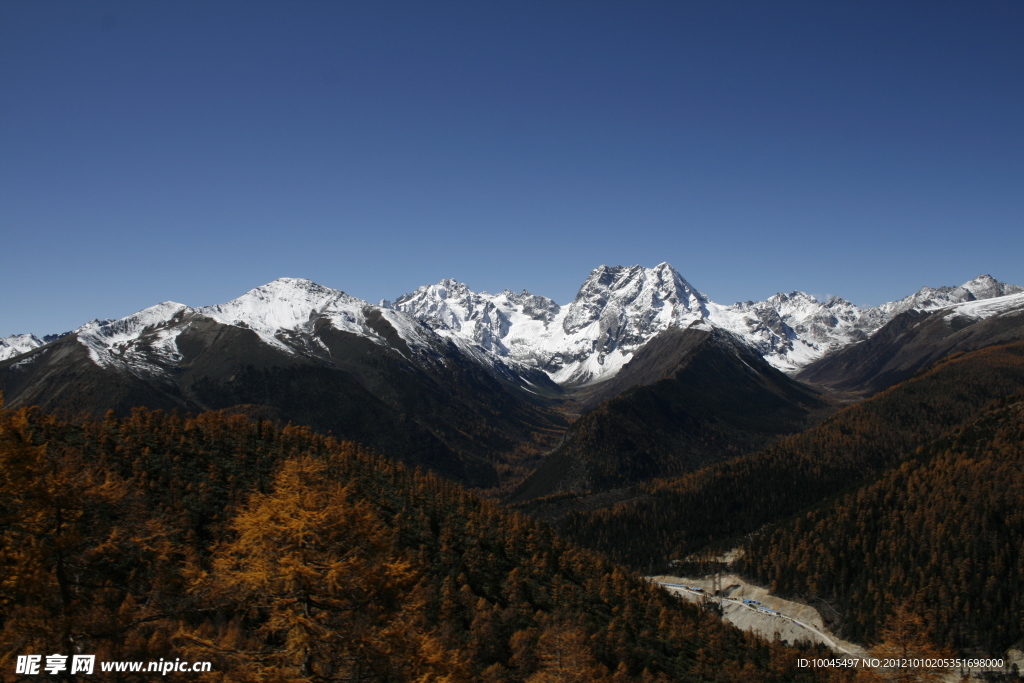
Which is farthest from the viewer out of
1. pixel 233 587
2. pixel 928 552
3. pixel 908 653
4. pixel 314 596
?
pixel 928 552

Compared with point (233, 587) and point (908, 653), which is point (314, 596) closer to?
point (233, 587)

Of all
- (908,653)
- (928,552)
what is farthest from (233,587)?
(928,552)

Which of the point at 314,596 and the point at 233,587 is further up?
the point at 233,587

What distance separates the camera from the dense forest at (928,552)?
439 ft

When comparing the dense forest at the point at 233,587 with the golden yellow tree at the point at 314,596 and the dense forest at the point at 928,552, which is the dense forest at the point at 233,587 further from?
the dense forest at the point at 928,552

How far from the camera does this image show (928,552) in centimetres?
15425

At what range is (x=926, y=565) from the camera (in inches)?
5920

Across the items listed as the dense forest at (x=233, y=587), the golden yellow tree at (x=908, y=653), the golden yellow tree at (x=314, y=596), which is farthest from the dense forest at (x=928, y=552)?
the golden yellow tree at (x=314, y=596)

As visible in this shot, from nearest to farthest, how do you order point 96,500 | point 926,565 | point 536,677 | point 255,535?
1. point 255,535
2. point 96,500
3. point 536,677
4. point 926,565

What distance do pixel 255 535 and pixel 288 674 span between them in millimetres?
5437

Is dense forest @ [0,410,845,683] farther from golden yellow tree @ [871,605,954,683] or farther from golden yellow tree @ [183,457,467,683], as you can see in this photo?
golden yellow tree @ [871,605,954,683]

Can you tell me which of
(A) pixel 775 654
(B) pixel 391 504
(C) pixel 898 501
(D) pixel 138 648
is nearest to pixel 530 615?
(B) pixel 391 504

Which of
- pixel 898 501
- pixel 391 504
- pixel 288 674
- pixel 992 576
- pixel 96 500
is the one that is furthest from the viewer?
pixel 898 501

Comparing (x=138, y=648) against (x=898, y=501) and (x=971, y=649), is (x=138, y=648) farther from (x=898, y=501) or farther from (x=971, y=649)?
(x=898, y=501)
